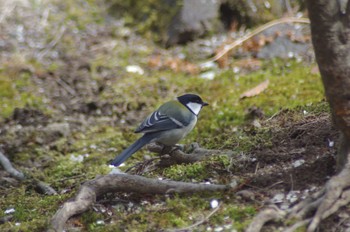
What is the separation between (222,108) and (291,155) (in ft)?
7.88

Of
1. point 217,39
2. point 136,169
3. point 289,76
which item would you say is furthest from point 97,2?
point 136,169

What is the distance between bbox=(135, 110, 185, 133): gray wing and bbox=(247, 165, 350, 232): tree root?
1854 millimetres

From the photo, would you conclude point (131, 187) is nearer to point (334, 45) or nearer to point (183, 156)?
point (183, 156)

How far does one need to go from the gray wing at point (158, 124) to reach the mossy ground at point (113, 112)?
0.29 meters

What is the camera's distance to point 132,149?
4.36m

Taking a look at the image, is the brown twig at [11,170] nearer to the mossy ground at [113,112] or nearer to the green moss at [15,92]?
the mossy ground at [113,112]

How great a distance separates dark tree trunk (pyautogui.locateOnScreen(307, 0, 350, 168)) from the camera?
2783 mm

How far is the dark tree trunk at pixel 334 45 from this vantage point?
2.78 metres

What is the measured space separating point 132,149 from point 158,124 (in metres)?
0.40

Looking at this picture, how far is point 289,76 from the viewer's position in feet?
21.1

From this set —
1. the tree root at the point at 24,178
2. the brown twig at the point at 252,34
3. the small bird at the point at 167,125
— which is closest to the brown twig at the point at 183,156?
the small bird at the point at 167,125

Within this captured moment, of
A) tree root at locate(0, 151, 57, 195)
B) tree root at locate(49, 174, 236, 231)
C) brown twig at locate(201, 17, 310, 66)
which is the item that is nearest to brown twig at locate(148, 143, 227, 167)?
tree root at locate(49, 174, 236, 231)

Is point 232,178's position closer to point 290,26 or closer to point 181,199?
point 181,199

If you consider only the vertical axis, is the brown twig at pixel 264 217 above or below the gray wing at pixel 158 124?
above
